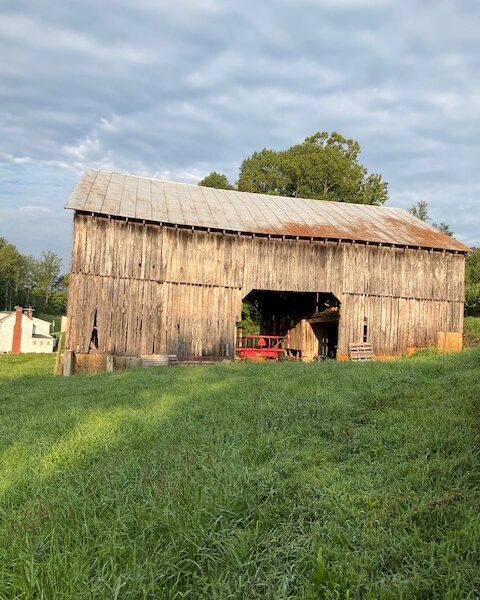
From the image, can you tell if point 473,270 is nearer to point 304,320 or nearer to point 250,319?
point 250,319

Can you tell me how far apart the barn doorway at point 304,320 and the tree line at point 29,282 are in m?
59.2

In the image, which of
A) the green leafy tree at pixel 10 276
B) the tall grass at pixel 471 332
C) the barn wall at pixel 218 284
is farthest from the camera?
the green leafy tree at pixel 10 276

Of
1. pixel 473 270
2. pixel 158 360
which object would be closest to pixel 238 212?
pixel 158 360

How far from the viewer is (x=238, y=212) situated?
73.4ft

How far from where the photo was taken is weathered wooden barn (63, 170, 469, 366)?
1886 cm

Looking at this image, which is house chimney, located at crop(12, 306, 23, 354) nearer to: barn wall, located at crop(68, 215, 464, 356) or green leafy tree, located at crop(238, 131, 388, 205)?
green leafy tree, located at crop(238, 131, 388, 205)

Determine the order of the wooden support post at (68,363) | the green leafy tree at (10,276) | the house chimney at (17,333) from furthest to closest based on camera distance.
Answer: the green leafy tree at (10,276) → the house chimney at (17,333) → the wooden support post at (68,363)

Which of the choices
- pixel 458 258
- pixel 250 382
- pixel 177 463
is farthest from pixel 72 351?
pixel 458 258

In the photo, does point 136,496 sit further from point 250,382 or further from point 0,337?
point 0,337

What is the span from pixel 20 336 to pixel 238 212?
118ft

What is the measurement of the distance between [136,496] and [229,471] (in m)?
0.87

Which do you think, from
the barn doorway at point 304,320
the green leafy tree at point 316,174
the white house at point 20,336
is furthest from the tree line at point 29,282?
the barn doorway at point 304,320

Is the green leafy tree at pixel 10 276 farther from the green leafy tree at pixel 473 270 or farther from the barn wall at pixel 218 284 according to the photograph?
the barn wall at pixel 218 284

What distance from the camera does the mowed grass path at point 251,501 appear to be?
10.5 ft
